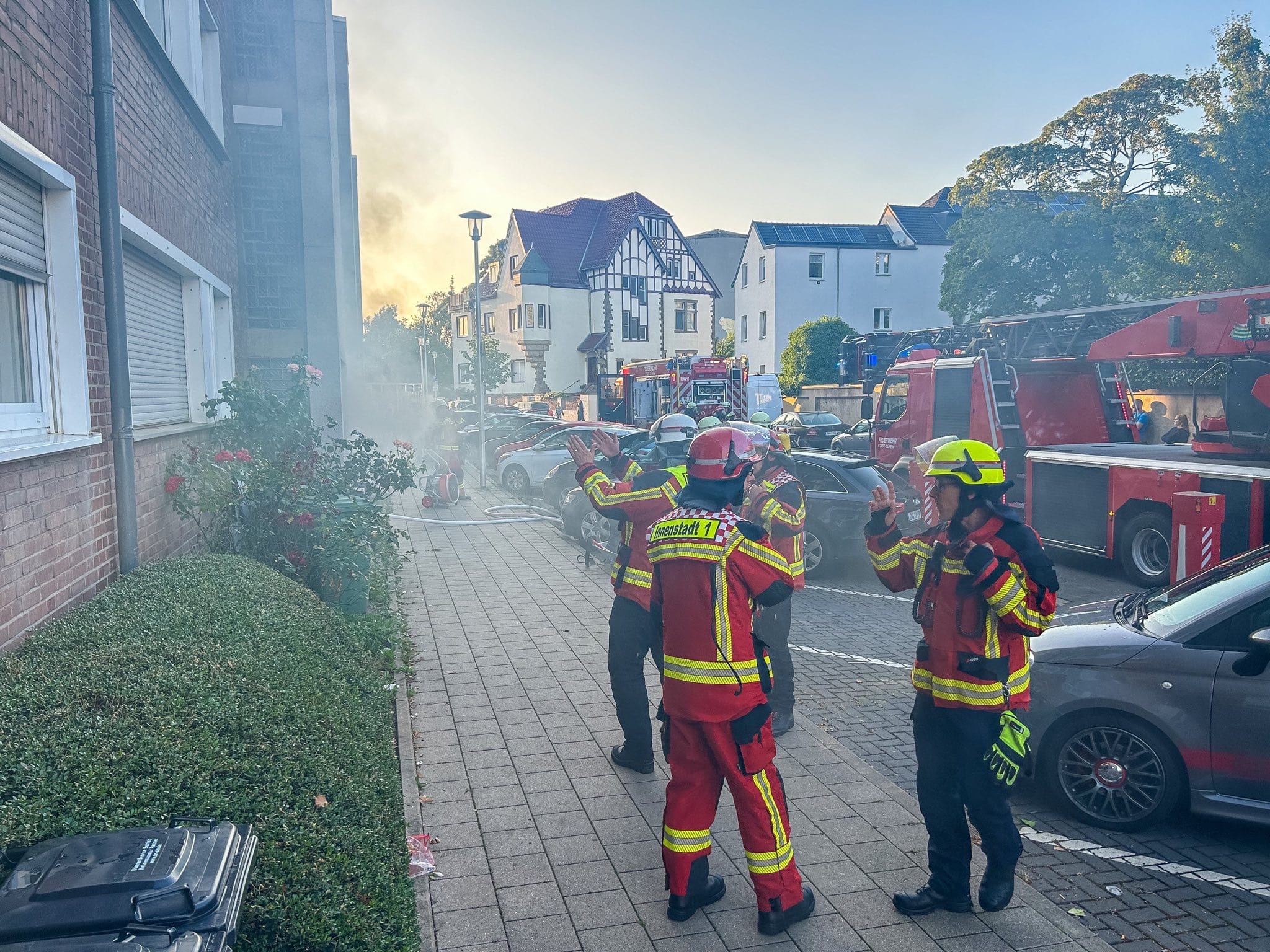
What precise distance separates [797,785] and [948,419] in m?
10.5

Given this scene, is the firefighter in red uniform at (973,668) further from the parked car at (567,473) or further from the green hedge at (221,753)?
the parked car at (567,473)

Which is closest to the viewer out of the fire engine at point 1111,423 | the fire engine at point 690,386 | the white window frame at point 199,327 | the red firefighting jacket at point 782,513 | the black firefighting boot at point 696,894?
the black firefighting boot at point 696,894

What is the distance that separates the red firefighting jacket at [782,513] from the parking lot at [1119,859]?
1.43 metres

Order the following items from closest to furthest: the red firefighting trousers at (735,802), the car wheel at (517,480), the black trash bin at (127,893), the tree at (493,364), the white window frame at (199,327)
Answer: the black trash bin at (127,893), the red firefighting trousers at (735,802), the white window frame at (199,327), the car wheel at (517,480), the tree at (493,364)

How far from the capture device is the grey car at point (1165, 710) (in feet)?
14.6

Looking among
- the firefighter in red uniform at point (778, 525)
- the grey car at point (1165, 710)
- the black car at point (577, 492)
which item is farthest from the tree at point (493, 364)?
the grey car at point (1165, 710)

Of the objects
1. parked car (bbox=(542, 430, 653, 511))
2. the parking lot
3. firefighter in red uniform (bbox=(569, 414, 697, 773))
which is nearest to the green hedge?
firefighter in red uniform (bbox=(569, 414, 697, 773))

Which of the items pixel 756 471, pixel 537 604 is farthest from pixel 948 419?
pixel 756 471

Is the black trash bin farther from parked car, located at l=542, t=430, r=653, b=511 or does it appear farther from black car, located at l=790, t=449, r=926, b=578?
parked car, located at l=542, t=430, r=653, b=511

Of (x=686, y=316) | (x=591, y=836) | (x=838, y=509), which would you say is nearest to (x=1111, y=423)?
(x=838, y=509)

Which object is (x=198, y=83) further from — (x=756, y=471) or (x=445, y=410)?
(x=445, y=410)

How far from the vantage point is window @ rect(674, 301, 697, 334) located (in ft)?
176

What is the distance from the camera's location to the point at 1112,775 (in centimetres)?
480

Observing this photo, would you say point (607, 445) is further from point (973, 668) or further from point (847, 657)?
point (847, 657)
